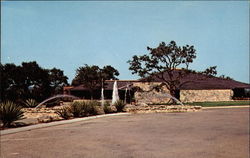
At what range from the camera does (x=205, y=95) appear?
4341 cm

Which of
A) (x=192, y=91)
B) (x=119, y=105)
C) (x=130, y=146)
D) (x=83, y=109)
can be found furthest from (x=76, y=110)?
(x=192, y=91)

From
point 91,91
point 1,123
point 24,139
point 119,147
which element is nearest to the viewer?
point 119,147

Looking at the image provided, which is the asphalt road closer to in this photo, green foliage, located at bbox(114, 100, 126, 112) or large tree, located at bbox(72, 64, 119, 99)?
green foliage, located at bbox(114, 100, 126, 112)

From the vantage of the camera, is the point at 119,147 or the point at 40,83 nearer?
the point at 119,147

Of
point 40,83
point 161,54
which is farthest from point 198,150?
point 40,83

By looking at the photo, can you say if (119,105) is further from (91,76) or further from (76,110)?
(91,76)

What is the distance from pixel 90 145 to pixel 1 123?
8.20m

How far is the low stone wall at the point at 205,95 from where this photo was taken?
42906mm

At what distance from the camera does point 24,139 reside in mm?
9648

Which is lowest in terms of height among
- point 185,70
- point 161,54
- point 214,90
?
point 214,90

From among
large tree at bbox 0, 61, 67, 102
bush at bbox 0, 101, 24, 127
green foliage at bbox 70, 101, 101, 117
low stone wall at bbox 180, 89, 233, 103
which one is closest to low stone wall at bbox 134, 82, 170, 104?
low stone wall at bbox 180, 89, 233, 103

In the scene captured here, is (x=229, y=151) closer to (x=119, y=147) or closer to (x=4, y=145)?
(x=119, y=147)

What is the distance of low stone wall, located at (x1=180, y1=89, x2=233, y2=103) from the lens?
42906 millimetres

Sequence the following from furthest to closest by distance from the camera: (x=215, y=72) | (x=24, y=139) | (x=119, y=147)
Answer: (x=215, y=72) → (x=24, y=139) → (x=119, y=147)
